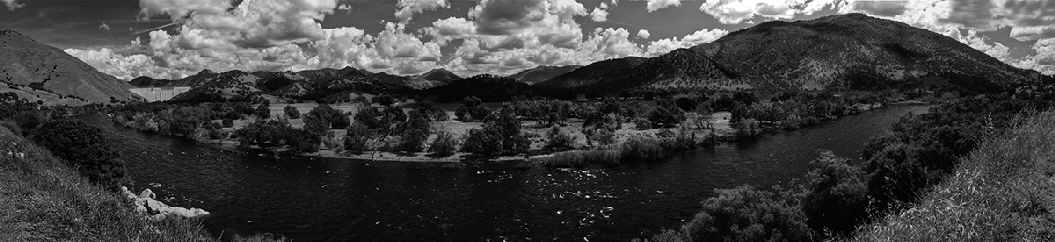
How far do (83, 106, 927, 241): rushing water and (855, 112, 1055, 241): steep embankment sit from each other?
34800 mm

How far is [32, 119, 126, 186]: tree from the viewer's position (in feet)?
173

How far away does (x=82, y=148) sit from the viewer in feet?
177

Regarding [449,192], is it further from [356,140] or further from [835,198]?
[835,198]

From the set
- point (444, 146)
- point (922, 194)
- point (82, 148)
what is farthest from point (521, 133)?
point (922, 194)

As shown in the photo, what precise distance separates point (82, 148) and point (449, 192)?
3994 cm

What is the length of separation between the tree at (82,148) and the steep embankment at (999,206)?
6482 centimetres

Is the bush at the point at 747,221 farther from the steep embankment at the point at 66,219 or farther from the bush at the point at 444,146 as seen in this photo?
the bush at the point at 444,146

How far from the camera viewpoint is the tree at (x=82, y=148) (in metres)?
52.6

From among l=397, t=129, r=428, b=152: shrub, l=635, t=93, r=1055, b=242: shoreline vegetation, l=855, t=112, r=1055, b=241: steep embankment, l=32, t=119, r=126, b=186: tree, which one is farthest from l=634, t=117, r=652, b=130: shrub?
l=855, t=112, r=1055, b=241: steep embankment

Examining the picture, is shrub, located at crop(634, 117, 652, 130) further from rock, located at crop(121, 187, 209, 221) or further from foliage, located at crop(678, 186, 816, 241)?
rock, located at crop(121, 187, 209, 221)

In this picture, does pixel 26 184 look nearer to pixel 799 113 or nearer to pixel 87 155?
pixel 87 155

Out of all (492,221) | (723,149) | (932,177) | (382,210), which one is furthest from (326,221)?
(723,149)

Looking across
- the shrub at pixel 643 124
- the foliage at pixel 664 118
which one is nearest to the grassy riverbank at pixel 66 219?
the shrub at pixel 643 124

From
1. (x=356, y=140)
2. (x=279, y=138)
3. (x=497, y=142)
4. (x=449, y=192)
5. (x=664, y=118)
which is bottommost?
(x=449, y=192)
